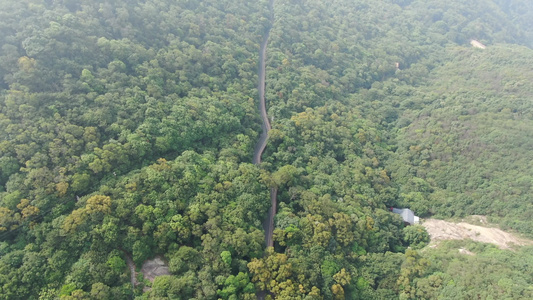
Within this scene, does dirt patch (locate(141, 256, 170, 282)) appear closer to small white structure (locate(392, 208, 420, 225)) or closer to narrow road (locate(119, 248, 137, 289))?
narrow road (locate(119, 248, 137, 289))

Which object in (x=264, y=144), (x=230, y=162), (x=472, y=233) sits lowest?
(x=472, y=233)

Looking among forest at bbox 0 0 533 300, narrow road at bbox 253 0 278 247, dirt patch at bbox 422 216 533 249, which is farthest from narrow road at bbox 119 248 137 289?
dirt patch at bbox 422 216 533 249

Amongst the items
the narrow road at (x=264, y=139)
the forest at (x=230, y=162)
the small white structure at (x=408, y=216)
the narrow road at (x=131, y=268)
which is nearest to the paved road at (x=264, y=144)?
the narrow road at (x=264, y=139)

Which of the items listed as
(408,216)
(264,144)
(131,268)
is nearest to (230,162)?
(264,144)

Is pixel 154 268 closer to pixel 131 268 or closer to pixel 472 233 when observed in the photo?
pixel 131 268

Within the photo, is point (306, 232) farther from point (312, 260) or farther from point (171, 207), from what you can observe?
point (171, 207)

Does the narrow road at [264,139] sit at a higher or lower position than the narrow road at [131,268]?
higher

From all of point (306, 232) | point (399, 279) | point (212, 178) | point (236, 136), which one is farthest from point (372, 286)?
point (236, 136)

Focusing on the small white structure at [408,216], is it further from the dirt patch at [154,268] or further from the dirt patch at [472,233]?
the dirt patch at [154,268]
